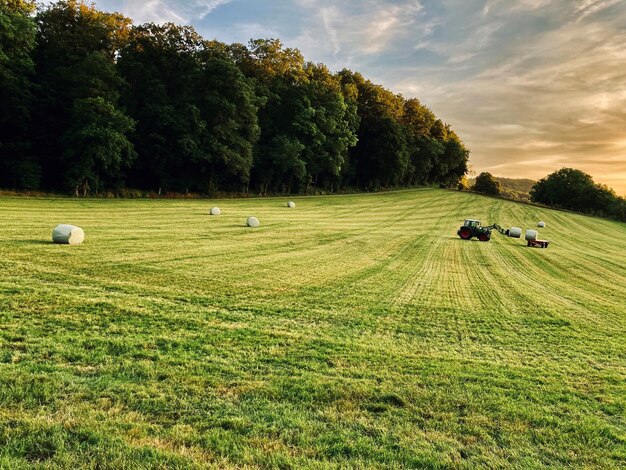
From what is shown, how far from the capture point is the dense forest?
40844 millimetres

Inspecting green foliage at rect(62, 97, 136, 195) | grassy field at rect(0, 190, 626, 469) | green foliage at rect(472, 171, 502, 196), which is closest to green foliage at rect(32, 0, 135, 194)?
green foliage at rect(62, 97, 136, 195)

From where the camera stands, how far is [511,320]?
37.5ft

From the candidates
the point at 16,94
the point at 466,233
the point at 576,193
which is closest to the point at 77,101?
the point at 16,94

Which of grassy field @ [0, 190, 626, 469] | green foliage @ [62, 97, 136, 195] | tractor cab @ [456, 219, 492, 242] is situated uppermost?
green foliage @ [62, 97, 136, 195]

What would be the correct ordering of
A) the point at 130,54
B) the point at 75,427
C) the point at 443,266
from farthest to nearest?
the point at 130,54 < the point at 443,266 < the point at 75,427

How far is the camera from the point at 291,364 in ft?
23.7

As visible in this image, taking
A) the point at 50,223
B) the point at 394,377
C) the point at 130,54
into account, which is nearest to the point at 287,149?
the point at 130,54

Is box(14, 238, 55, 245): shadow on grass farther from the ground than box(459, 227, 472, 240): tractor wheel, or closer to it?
closer to it

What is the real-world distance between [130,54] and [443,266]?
162 ft

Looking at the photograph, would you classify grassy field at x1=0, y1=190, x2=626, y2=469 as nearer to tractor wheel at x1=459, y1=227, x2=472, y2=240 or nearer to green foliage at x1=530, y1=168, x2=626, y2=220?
tractor wheel at x1=459, y1=227, x2=472, y2=240

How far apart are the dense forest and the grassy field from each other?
99.5 ft

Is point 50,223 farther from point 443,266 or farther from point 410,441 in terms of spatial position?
point 410,441

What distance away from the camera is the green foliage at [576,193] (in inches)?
4427

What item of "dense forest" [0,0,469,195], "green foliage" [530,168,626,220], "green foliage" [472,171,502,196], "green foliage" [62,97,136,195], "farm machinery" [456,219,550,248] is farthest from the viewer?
"green foliage" [472,171,502,196]
